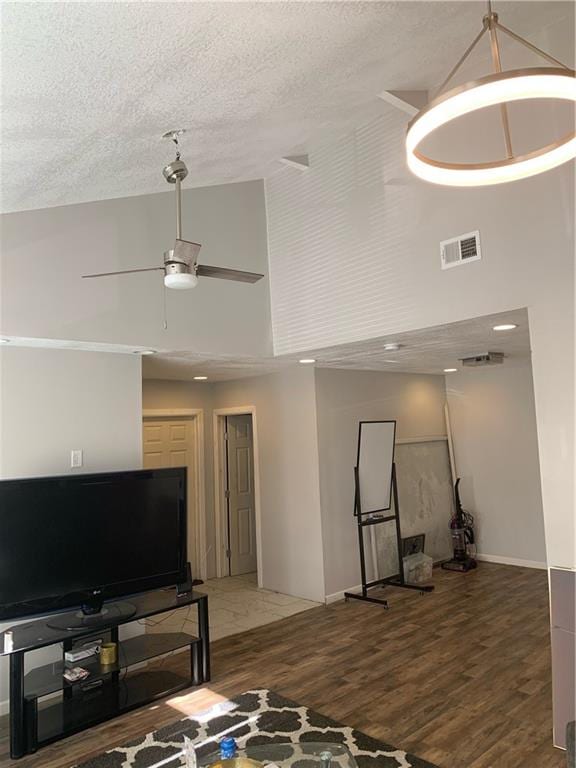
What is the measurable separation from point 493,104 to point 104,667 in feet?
12.2

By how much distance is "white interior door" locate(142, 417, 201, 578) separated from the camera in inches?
248

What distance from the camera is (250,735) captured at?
3059 mm

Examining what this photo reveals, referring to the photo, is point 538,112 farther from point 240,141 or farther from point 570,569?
point 570,569

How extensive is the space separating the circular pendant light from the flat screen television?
2.84m

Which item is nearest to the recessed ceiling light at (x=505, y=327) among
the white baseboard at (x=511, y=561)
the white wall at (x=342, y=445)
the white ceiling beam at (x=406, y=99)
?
the white ceiling beam at (x=406, y=99)

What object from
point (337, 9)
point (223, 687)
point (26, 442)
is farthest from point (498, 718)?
point (337, 9)

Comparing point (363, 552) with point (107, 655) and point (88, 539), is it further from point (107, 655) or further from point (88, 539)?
point (88, 539)

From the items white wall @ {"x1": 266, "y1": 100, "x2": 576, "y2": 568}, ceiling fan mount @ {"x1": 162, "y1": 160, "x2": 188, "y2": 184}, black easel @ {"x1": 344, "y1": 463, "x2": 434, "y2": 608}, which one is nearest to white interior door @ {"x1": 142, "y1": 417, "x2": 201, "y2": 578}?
black easel @ {"x1": 344, "y1": 463, "x2": 434, "y2": 608}

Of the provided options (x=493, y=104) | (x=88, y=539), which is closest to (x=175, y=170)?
(x=493, y=104)

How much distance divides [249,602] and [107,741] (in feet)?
8.74

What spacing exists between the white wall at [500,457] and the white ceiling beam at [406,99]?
3710 mm

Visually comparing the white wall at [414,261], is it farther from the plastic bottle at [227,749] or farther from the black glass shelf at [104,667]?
the black glass shelf at [104,667]

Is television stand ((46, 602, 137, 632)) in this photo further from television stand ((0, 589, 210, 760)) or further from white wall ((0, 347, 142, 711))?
white wall ((0, 347, 142, 711))

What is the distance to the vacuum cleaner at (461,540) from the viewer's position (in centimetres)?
660
